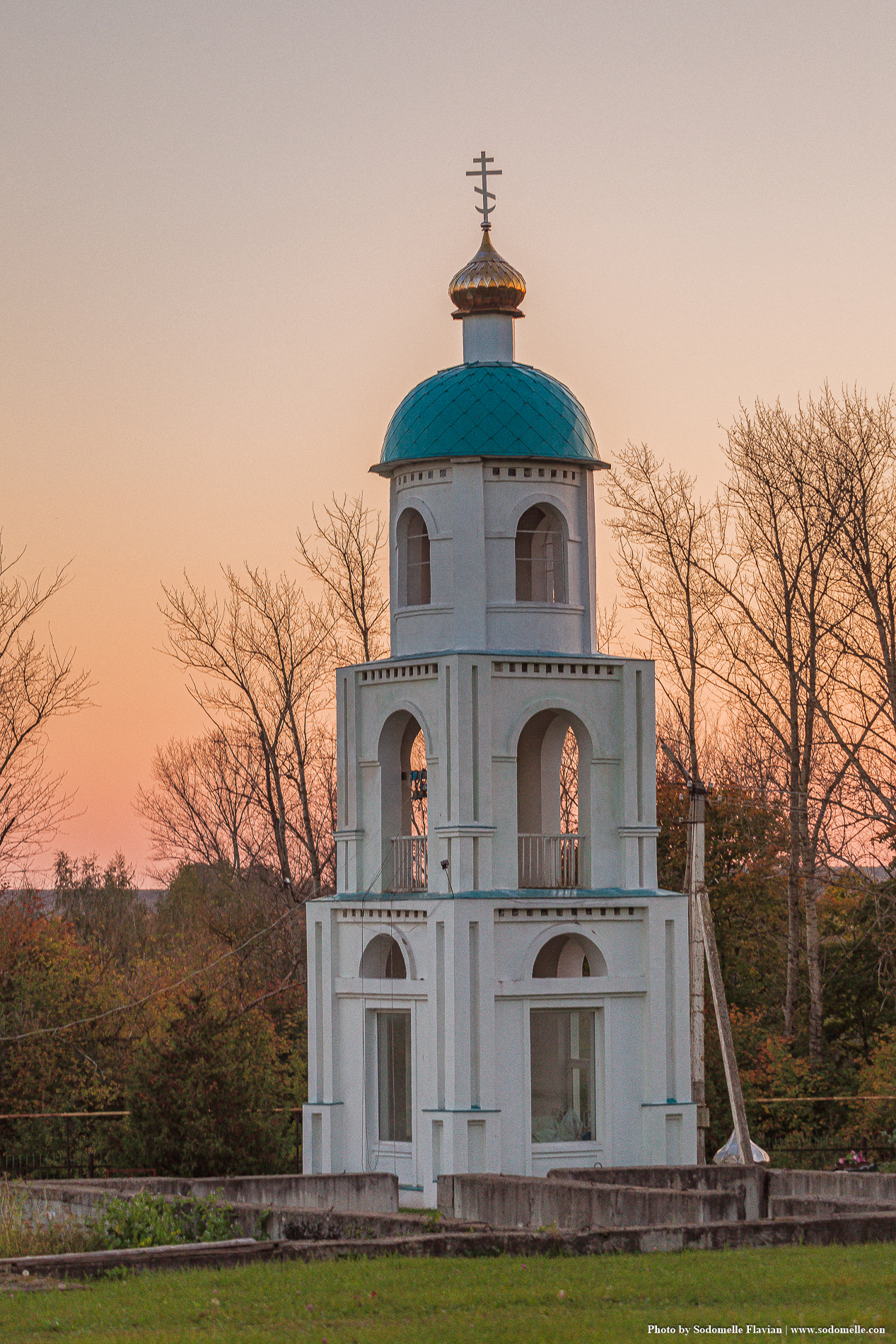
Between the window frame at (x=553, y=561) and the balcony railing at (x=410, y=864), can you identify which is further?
the window frame at (x=553, y=561)

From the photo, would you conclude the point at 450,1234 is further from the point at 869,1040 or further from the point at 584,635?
the point at 869,1040

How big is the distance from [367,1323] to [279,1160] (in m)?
17.2

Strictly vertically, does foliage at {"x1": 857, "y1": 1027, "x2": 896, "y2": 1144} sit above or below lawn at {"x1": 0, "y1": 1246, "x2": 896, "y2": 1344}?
above

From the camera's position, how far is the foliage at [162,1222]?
1873 cm

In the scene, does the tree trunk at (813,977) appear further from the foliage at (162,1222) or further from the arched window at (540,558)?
the foliage at (162,1222)

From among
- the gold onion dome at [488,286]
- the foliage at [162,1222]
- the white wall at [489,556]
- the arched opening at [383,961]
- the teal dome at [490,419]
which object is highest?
the gold onion dome at [488,286]

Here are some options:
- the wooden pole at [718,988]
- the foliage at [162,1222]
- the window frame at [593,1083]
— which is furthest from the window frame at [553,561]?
the foliage at [162,1222]

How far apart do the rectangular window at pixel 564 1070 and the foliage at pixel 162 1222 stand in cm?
862

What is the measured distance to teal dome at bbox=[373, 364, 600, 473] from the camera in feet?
93.2

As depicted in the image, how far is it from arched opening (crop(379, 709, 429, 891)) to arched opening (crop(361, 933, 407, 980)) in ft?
2.40

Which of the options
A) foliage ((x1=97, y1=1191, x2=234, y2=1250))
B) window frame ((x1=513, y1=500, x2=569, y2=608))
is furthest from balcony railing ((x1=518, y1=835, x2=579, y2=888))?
foliage ((x1=97, y1=1191, x2=234, y2=1250))

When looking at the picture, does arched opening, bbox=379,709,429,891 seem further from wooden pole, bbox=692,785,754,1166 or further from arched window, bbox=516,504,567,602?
wooden pole, bbox=692,785,754,1166

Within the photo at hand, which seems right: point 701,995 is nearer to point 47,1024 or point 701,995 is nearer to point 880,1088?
point 880,1088

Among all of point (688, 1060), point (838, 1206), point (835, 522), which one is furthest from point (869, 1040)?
point (838, 1206)
